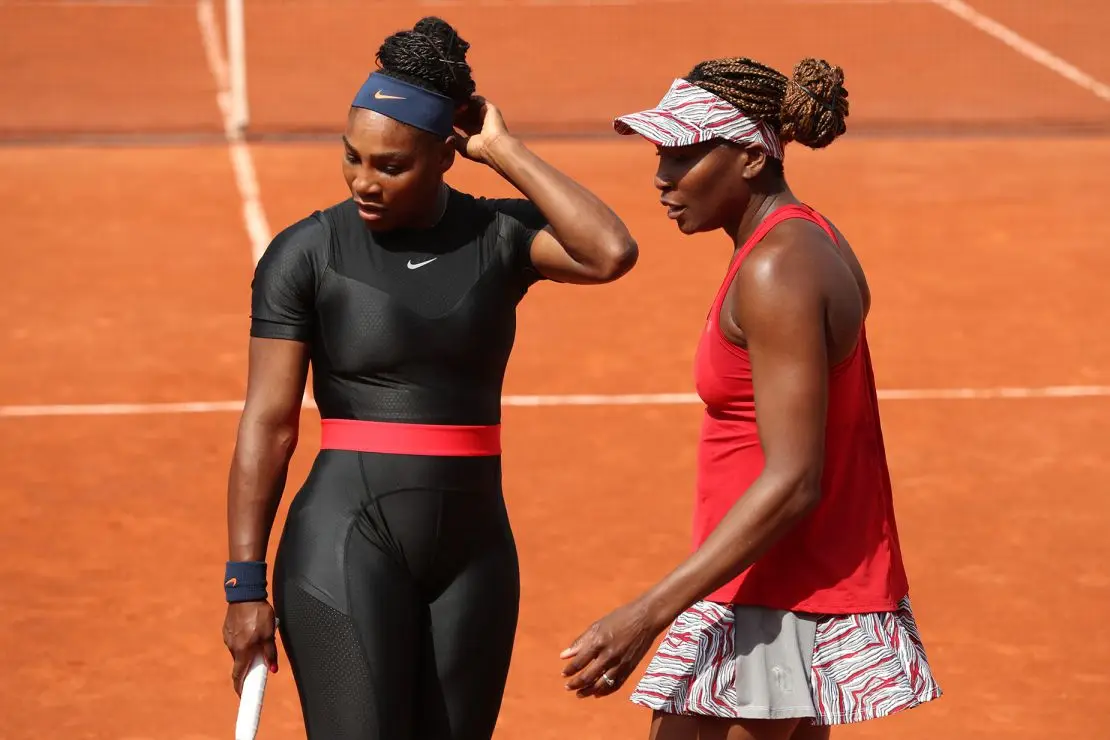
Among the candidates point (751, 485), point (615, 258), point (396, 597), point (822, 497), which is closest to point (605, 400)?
point (615, 258)

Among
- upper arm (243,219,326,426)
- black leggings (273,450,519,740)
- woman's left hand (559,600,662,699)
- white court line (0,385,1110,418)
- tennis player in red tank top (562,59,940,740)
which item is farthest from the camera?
white court line (0,385,1110,418)

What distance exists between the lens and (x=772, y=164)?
4.35 meters

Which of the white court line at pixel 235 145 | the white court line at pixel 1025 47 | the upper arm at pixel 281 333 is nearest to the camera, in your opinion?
the upper arm at pixel 281 333

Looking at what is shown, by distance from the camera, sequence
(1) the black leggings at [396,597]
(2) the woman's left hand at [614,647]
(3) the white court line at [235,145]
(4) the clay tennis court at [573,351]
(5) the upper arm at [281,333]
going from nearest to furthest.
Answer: (2) the woman's left hand at [614,647], (1) the black leggings at [396,597], (5) the upper arm at [281,333], (4) the clay tennis court at [573,351], (3) the white court line at [235,145]

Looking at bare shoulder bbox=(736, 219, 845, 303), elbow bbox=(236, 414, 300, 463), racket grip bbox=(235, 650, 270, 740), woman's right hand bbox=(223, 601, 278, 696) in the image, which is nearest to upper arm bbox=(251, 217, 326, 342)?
elbow bbox=(236, 414, 300, 463)

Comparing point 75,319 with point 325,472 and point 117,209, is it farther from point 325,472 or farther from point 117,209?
point 325,472

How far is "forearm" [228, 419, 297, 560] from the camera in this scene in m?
4.44

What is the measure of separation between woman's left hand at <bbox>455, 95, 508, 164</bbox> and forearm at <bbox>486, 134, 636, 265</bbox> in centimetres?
2

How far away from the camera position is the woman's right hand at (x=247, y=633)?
173 inches

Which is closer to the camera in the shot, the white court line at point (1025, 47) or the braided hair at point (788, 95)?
the braided hair at point (788, 95)

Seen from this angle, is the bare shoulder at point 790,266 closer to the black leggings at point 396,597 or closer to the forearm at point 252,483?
the black leggings at point 396,597

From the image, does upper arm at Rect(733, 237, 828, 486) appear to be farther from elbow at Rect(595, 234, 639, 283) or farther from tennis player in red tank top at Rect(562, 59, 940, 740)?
elbow at Rect(595, 234, 639, 283)

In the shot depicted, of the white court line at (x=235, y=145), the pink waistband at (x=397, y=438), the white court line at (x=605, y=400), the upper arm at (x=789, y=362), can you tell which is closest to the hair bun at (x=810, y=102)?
the upper arm at (x=789, y=362)

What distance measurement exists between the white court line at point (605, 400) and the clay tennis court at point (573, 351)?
35mm
